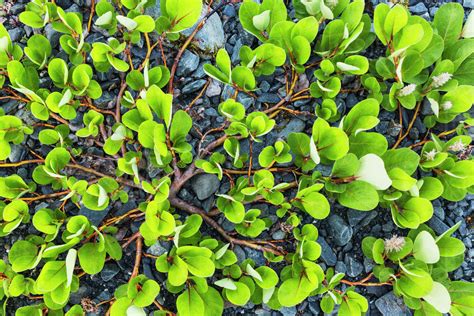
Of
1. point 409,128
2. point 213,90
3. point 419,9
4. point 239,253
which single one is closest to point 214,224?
point 239,253

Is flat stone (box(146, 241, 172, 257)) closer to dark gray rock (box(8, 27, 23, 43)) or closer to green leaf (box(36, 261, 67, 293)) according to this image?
green leaf (box(36, 261, 67, 293))

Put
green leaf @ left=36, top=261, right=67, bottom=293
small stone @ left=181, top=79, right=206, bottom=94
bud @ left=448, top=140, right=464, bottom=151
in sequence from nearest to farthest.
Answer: green leaf @ left=36, top=261, right=67, bottom=293 < bud @ left=448, top=140, right=464, bottom=151 < small stone @ left=181, top=79, right=206, bottom=94

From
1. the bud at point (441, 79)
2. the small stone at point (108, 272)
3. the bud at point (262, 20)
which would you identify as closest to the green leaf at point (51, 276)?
the small stone at point (108, 272)

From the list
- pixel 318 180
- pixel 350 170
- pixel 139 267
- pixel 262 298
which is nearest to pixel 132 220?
pixel 139 267

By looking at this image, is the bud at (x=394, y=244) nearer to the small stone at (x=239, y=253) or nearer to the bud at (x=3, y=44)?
the small stone at (x=239, y=253)

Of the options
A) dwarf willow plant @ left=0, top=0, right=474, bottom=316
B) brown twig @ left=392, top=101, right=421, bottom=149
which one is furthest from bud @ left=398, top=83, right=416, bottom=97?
brown twig @ left=392, top=101, right=421, bottom=149

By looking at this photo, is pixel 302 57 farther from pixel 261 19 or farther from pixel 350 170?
pixel 350 170

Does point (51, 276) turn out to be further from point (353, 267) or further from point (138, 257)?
point (353, 267)
